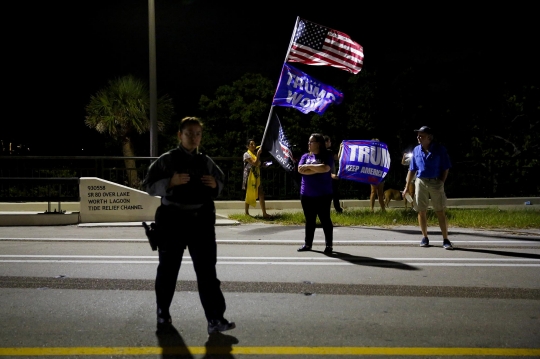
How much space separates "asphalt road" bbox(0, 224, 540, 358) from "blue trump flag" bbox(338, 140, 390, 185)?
102 inches

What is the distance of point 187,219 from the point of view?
179 inches

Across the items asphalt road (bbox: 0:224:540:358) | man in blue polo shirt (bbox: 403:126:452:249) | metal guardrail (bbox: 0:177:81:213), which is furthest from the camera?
metal guardrail (bbox: 0:177:81:213)

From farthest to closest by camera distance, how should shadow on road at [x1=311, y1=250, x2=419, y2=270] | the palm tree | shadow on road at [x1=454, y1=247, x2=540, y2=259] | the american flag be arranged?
the palm tree → the american flag → shadow on road at [x1=454, y1=247, x2=540, y2=259] → shadow on road at [x1=311, y1=250, x2=419, y2=270]

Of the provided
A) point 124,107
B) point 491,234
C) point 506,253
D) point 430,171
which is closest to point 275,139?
point 430,171

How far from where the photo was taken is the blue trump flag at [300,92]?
439 inches

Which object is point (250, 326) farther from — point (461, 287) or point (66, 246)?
point (66, 246)

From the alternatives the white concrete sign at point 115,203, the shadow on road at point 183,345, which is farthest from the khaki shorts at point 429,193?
the white concrete sign at point 115,203

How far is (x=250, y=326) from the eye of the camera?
15.8ft

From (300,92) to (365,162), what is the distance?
1968mm

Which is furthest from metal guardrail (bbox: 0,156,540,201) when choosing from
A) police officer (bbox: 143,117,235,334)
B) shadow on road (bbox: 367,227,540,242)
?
police officer (bbox: 143,117,235,334)

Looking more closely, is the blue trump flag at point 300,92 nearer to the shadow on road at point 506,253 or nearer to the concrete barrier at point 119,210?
the concrete barrier at point 119,210

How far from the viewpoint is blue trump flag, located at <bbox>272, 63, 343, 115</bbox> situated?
11.1 meters

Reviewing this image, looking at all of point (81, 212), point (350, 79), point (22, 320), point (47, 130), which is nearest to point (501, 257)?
point (22, 320)

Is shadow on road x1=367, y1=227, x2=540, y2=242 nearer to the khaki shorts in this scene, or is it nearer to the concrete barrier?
the khaki shorts
